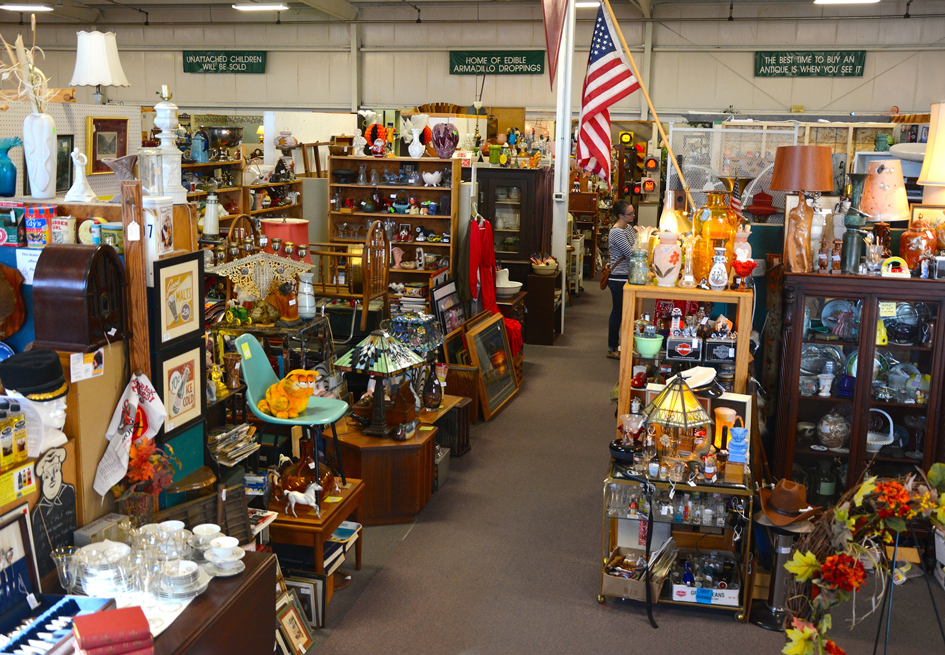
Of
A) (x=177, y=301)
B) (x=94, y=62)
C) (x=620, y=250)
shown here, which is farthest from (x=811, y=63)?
(x=177, y=301)

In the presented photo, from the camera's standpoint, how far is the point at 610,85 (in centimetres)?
654

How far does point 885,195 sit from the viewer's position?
199 inches

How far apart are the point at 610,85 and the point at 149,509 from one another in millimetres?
4865

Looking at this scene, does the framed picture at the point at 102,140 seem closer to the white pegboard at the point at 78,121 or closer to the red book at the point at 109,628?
the white pegboard at the point at 78,121

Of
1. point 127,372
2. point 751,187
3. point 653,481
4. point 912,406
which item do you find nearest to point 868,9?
point 751,187

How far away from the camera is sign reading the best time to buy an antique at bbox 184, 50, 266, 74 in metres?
17.6

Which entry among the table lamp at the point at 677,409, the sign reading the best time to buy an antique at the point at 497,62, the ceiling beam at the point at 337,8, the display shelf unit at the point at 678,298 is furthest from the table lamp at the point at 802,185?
the sign reading the best time to buy an antique at the point at 497,62

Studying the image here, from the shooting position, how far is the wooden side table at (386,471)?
16.1ft

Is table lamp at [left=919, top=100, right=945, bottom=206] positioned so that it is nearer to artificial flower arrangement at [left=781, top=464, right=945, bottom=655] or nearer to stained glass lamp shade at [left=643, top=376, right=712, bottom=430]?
stained glass lamp shade at [left=643, top=376, right=712, bottom=430]

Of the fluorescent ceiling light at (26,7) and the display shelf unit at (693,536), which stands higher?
the fluorescent ceiling light at (26,7)

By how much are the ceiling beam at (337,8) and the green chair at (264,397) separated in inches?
458

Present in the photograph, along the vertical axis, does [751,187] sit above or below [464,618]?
above

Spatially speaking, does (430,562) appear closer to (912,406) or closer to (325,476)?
(325,476)

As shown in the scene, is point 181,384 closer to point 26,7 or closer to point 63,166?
point 63,166
